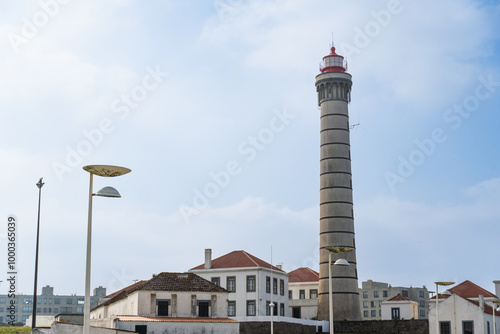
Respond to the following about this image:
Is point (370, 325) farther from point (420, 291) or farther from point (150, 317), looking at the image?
point (420, 291)

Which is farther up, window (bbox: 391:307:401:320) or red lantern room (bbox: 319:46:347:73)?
red lantern room (bbox: 319:46:347:73)

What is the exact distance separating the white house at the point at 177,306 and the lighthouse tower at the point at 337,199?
1590 cm

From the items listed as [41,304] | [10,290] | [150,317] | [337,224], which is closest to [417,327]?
[337,224]

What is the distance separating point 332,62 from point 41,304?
87169 millimetres

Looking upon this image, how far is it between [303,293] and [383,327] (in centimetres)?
1399

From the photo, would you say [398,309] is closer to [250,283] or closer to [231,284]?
→ [250,283]

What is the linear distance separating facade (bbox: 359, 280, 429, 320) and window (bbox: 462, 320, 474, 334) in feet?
180

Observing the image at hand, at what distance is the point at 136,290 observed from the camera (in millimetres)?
52062

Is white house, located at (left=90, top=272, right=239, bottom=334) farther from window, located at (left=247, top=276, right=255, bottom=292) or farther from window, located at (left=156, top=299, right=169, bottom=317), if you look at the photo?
window, located at (left=247, top=276, right=255, bottom=292)

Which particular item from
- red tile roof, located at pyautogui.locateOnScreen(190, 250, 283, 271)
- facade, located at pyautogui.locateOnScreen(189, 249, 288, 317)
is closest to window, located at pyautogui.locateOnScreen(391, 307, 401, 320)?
facade, located at pyautogui.locateOnScreen(189, 249, 288, 317)

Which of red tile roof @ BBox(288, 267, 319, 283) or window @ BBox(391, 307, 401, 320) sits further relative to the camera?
red tile roof @ BBox(288, 267, 319, 283)

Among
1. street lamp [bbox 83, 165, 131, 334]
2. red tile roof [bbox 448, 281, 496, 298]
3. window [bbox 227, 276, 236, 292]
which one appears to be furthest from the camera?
red tile roof [bbox 448, 281, 496, 298]

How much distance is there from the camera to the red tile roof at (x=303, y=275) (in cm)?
7544

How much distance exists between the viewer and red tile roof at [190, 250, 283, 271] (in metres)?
64.3
